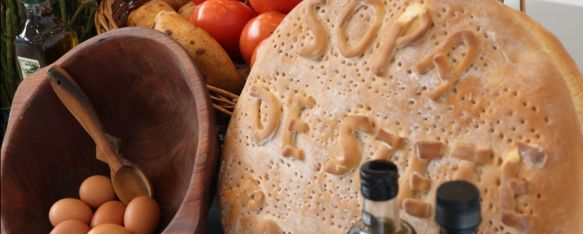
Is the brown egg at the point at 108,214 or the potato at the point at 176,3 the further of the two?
the potato at the point at 176,3

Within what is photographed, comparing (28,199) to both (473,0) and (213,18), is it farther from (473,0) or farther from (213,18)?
(473,0)

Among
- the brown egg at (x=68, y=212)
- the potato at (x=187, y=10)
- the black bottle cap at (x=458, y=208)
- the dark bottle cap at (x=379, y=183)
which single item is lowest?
the brown egg at (x=68, y=212)

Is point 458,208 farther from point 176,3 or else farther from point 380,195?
point 176,3

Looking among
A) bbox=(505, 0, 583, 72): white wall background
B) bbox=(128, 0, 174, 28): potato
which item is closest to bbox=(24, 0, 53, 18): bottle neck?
bbox=(128, 0, 174, 28): potato

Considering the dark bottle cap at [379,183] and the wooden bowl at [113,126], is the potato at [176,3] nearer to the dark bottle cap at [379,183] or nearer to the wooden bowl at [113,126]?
the wooden bowl at [113,126]

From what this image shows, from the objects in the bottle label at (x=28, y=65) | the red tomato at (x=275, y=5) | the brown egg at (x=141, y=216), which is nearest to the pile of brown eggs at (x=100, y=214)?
the brown egg at (x=141, y=216)

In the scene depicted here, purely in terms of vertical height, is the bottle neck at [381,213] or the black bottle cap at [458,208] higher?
the black bottle cap at [458,208]

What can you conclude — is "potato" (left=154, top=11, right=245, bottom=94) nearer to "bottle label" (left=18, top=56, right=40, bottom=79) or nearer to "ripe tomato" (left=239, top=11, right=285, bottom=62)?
"ripe tomato" (left=239, top=11, right=285, bottom=62)
